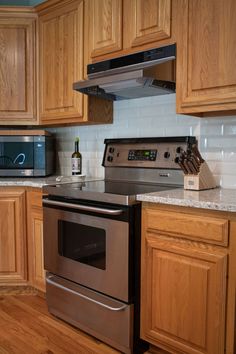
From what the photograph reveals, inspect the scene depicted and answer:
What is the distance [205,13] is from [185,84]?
1.21 feet

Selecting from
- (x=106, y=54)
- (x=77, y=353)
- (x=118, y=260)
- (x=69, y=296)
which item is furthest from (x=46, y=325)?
(x=106, y=54)

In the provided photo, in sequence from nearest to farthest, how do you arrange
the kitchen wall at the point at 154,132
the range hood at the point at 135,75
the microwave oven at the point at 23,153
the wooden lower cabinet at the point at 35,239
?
the range hood at the point at 135,75 → the kitchen wall at the point at 154,132 → the wooden lower cabinet at the point at 35,239 → the microwave oven at the point at 23,153

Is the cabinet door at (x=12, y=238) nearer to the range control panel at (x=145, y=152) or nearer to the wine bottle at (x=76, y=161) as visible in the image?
the wine bottle at (x=76, y=161)

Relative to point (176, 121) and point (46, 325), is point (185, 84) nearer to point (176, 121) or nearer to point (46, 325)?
point (176, 121)

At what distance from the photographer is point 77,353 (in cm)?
183

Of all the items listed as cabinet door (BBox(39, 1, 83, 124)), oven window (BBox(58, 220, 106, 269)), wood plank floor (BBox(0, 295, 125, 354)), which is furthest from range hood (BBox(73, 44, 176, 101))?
wood plank floor (BBox(0, 295, 125, 354))

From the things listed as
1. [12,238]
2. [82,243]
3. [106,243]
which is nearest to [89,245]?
[82,243]

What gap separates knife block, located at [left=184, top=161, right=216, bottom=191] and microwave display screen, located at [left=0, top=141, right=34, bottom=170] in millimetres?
1385

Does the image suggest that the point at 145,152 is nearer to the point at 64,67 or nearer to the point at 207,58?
the point at 207,58

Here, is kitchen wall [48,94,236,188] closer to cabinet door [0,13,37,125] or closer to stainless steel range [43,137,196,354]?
stainless steel range [43,137,196,354]

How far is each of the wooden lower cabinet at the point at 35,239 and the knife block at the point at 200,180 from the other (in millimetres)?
1078

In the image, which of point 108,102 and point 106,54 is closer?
point 106,54

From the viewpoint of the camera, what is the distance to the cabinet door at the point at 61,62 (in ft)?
7.99

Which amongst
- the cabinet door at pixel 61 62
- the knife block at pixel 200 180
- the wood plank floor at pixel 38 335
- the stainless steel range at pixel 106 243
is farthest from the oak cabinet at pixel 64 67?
the wood plank floor at pixel 38 335
